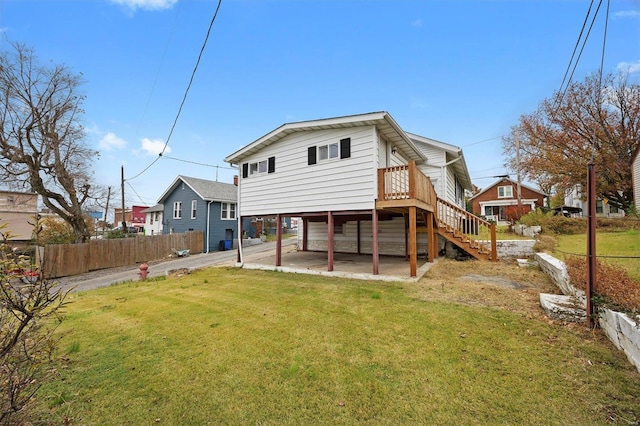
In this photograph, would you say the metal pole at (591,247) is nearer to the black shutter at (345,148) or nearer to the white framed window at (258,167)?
the black shutter at (345,148)

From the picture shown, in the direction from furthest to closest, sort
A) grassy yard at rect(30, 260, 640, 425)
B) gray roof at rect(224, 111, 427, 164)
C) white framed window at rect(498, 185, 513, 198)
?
white framed window at rect(498, 185, 513, 198), gray roof at rect(224, 111, 427, 164), grassy yard at rect(30, 260, 640, 425)

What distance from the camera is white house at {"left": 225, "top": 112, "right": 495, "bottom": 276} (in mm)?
8797

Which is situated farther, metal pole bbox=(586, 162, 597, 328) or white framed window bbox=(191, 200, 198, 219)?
white framed window bbox=(191, 200, 198, 219)

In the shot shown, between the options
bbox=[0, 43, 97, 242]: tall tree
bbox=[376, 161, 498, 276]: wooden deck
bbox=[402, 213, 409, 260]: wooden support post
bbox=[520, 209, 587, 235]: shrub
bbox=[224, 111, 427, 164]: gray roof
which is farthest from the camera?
bbox=[0, 43, 97, 242]: tall tree

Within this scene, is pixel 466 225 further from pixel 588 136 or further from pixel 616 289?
pixel 588 136

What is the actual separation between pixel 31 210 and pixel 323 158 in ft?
70.8

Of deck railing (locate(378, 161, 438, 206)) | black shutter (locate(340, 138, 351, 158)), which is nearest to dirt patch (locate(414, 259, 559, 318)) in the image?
deck railing (locate(378, 161, 438, 206))

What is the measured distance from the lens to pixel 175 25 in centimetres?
745

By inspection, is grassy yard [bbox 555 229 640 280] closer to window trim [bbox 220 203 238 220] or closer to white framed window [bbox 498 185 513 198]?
window trim [bbox 220 203 238 220]

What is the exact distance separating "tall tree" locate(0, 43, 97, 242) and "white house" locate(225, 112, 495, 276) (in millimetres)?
12404

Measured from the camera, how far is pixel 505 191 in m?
33.5

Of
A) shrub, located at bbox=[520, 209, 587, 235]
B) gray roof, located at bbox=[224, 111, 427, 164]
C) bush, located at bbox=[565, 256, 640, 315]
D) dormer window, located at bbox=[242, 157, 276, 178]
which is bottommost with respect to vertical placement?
bush, located at bbox=[565, 256, 640, 315]

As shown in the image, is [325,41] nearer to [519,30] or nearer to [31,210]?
[519,30]

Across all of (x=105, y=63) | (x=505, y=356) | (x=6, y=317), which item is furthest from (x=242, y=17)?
(x=505, y=356)
